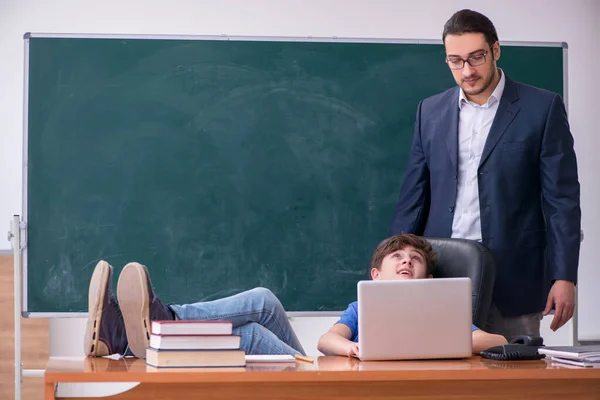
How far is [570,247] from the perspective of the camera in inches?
110

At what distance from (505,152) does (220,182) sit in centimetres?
136

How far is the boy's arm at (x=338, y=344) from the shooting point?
209cm

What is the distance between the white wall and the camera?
402 centimetres

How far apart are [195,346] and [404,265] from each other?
0.84m

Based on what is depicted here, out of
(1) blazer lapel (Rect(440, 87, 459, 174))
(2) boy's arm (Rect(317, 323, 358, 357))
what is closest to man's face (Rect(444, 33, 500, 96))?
(1) blazer lapel (Rect(440, 87, 459, 174))

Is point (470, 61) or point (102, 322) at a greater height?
point (470, 61)

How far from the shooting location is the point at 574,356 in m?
1.98

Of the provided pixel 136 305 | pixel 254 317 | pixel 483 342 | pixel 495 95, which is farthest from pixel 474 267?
pixel 136 305

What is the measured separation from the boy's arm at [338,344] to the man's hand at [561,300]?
0.78 meters

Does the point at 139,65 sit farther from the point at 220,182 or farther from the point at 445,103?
the point at 445,103

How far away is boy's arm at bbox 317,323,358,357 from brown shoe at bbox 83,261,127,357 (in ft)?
1.68

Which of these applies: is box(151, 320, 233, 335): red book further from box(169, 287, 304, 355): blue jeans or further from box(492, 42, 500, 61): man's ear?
box(492, 42, 500, 61): man's ear

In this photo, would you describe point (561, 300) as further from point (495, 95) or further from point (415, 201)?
point (495, 95)

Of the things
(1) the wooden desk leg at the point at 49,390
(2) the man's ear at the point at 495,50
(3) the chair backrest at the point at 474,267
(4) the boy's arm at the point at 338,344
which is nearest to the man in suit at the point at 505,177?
(2) the man's ear at the point at 495,50
